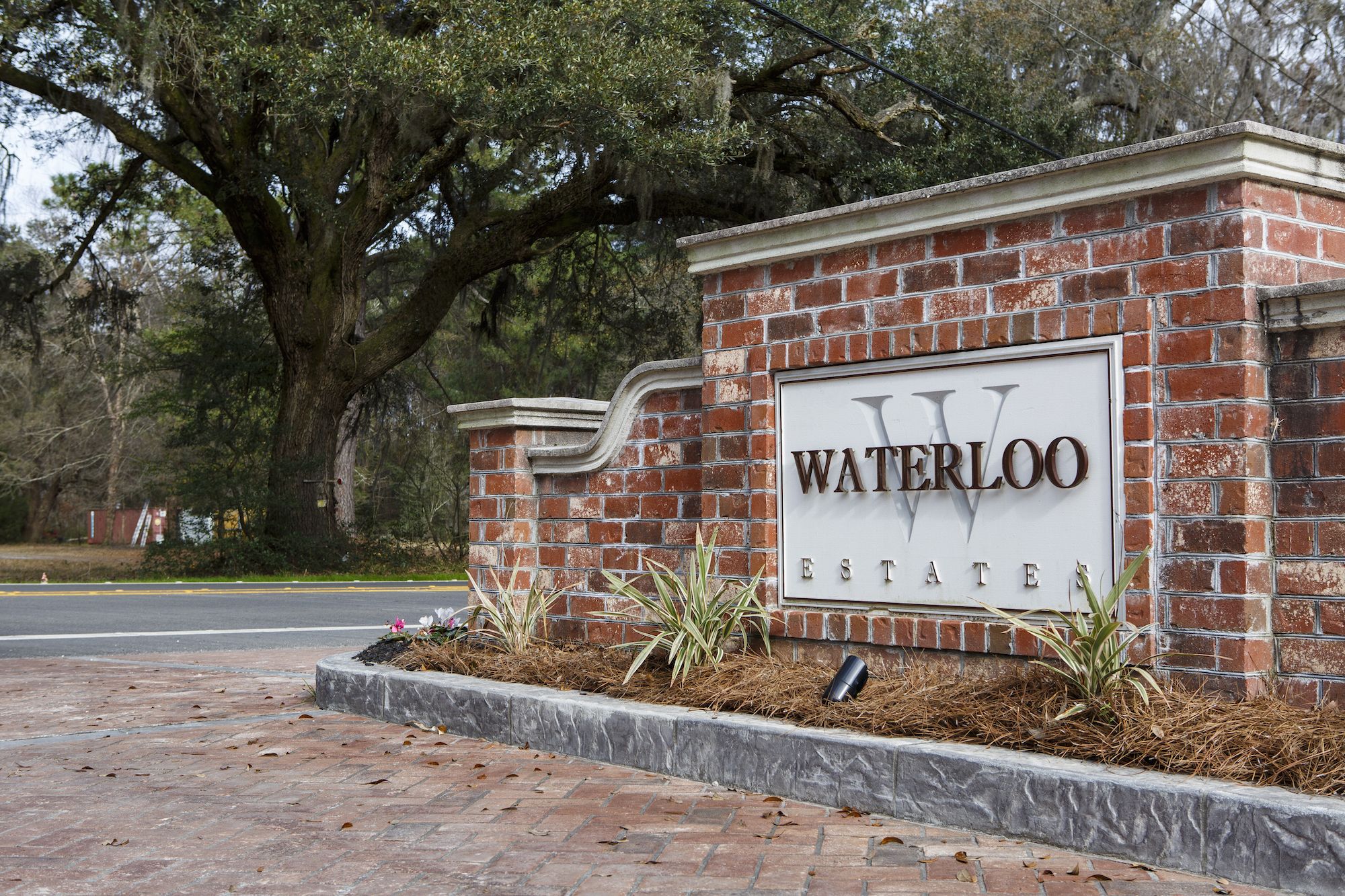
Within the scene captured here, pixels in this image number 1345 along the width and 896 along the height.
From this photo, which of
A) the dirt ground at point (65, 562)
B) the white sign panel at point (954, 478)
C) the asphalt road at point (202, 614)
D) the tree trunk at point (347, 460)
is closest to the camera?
the white sign panel at point (954, 478)

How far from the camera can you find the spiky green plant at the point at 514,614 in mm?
7168

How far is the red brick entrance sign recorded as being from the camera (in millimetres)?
4527

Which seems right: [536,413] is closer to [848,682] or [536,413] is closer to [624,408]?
[624,408]

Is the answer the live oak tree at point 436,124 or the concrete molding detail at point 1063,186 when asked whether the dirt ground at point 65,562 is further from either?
the concrete molding detail at point 1063,186

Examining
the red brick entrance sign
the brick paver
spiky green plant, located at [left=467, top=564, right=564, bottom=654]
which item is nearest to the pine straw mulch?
the red brick entrance sign

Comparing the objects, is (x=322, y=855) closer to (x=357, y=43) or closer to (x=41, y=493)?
(x=357, y=43)

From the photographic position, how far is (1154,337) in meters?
4.79

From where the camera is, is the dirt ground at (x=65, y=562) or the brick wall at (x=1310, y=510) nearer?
the brick wall at (x=1310, y=510)

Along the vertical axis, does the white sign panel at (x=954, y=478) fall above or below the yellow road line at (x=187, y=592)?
above

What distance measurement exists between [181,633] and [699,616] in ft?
27.4

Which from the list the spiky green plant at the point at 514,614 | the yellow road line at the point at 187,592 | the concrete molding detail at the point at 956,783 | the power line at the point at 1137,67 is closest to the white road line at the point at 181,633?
the yellow road line at the point at 187,592

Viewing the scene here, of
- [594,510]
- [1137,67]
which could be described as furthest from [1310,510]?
[1137,67]

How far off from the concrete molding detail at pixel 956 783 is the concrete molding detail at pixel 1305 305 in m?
1.58

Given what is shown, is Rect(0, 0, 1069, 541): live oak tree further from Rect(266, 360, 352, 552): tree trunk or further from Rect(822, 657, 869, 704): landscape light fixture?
Rect(822, 657, 869, 704): landscape light fixture
